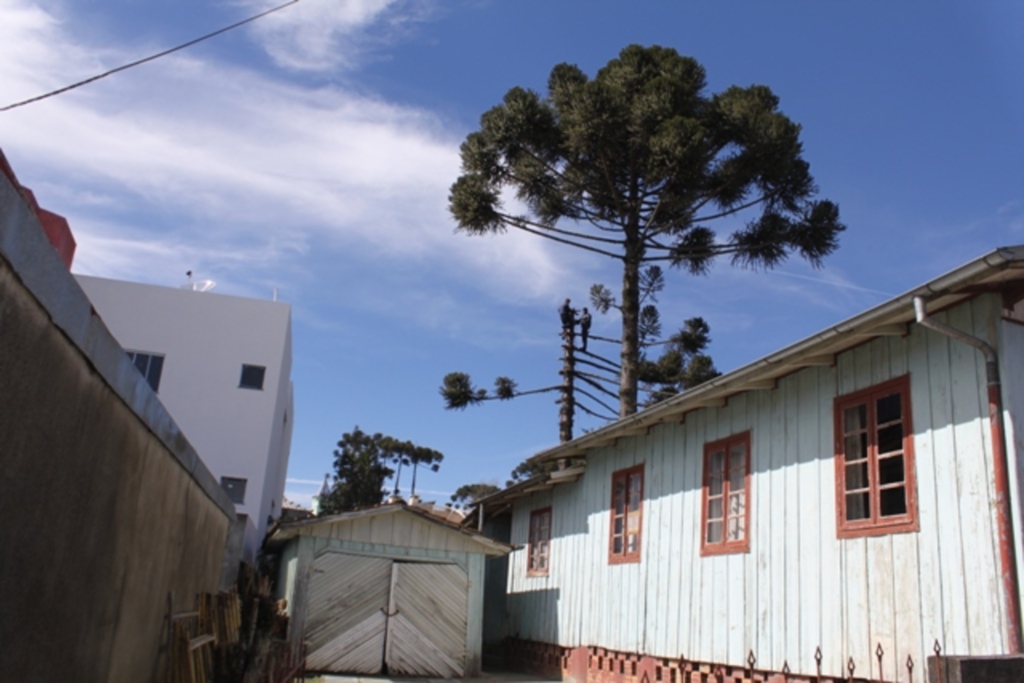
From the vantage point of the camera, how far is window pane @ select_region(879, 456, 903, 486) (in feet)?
27.5

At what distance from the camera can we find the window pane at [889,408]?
8.23 meters

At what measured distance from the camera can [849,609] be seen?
27.0 ft

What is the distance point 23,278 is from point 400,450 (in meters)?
53.8

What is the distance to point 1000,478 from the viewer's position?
6.88 meters

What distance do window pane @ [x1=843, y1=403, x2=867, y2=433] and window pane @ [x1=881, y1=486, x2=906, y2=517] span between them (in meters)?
0.66

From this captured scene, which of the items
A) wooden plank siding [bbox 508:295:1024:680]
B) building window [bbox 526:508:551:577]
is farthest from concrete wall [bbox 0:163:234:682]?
building window [bbox 526:508:551:577]

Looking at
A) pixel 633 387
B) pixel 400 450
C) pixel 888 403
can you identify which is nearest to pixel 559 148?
pixel 633 387

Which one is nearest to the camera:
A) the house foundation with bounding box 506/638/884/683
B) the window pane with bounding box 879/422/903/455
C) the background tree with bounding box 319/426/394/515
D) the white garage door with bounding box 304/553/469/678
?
the window pane with bounding box 879/422/903/455

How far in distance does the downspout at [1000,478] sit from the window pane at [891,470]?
1.42 meters

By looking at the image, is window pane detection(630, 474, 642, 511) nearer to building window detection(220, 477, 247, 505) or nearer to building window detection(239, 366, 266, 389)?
building window detection(220, 477, 247, 505)

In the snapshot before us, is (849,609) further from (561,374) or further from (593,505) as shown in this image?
(561,374)

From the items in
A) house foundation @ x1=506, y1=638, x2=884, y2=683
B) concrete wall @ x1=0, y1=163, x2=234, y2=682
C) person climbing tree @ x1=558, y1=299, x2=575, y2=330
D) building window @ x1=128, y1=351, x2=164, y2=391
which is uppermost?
person climbing tree @ x1=558, y1=299, x2=575, y2=330

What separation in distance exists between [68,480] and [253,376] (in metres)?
18.1

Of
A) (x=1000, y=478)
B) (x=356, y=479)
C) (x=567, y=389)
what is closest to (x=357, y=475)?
(x=356, y=479)
